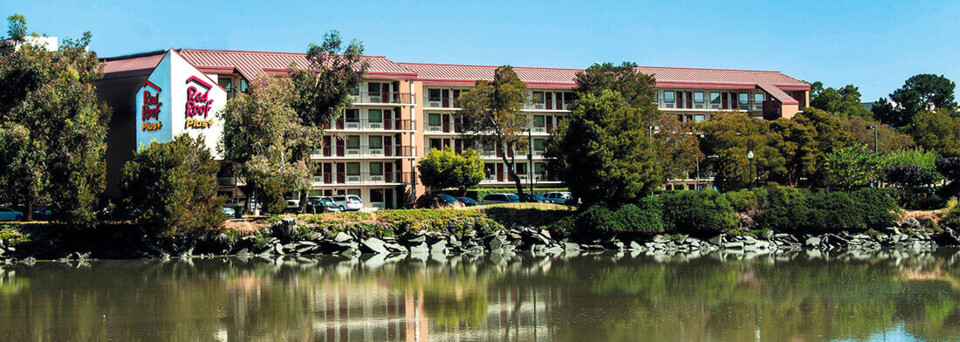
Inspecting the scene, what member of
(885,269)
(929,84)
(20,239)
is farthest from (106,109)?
(929,84)

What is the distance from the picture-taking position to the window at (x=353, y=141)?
68.4 m

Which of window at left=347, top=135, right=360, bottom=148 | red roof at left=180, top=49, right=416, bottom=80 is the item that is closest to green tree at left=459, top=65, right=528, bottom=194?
red roof at left=180, top=49, right=416, bottom=80

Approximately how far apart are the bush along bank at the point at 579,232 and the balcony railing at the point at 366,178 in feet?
80.2

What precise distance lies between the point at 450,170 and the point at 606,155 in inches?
920

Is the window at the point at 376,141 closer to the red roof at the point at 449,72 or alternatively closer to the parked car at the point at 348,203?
the red roof at the point at 449,72

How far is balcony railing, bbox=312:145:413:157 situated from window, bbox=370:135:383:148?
170mm

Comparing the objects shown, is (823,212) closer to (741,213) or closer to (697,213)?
(741,213)

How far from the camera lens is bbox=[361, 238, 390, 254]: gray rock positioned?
135 ft

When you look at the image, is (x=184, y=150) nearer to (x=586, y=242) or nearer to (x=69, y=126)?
(x=69, y=126)

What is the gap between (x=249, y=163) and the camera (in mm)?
41688

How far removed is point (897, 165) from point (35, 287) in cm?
4834

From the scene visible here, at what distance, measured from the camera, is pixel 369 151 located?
68688 mm

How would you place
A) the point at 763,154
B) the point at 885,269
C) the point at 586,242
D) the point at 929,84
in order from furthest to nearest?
1. the point at 929,84
2. the point at 763,154
3. the point at 586,242
4. the point at 885,269

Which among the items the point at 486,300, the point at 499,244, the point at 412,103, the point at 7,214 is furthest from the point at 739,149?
the point at 7,214
